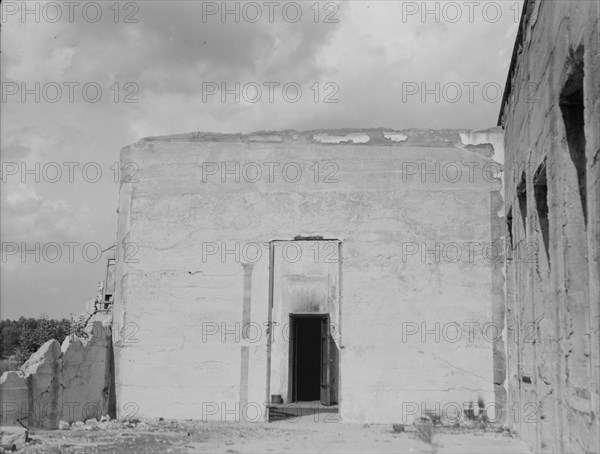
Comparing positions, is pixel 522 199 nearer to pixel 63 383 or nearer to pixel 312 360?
pixel 63 383

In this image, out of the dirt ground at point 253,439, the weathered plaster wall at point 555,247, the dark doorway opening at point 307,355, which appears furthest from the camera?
the dark doorway opening at point 307,355

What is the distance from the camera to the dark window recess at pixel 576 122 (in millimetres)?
6723

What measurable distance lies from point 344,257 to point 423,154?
2.28 metres

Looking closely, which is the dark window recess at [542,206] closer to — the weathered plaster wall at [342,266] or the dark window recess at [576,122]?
the dark window recess at [576,122]

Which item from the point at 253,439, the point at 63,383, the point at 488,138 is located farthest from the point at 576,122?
the point at 63,383

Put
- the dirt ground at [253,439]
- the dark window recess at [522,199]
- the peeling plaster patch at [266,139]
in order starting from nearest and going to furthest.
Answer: the dirt ground at [253,439] → the dark window recess at [522,199] → the peeling plaster patch at [266,139]

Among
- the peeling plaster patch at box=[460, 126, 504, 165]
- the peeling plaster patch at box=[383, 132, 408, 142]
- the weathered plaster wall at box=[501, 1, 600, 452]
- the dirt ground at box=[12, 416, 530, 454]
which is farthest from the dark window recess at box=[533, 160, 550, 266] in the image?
the peeling plaster patch at box=[383, 132, 408, 142]

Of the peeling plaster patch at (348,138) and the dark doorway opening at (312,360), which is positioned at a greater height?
the peeling plaster patch at (348,138)

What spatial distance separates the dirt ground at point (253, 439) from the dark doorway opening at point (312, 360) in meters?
5.17

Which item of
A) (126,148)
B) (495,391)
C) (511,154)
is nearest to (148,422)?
(126,148)

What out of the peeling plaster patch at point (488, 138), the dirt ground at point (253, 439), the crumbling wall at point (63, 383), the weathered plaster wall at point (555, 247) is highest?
the peeling plaster patch at point (488, 138)

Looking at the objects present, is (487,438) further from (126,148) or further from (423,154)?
(126,148)

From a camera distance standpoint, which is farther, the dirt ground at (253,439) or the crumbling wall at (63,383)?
the crumbling wall at (63,383)

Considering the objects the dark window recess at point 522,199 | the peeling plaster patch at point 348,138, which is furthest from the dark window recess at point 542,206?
the peeling plaster patch at point 348,138
